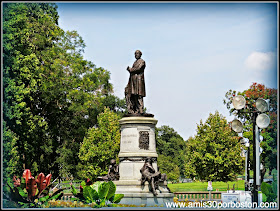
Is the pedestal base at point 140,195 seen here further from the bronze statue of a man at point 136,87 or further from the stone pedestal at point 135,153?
the bronze statue of a man at point 136,87

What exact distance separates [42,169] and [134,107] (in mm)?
22213

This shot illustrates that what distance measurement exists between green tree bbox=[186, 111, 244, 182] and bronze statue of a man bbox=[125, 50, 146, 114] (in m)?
20.2

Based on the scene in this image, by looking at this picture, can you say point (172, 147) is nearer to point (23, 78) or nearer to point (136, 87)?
point (23, 78)

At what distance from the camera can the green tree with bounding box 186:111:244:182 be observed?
→ 41719mm

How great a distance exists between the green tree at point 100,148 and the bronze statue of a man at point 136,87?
70.4 ft

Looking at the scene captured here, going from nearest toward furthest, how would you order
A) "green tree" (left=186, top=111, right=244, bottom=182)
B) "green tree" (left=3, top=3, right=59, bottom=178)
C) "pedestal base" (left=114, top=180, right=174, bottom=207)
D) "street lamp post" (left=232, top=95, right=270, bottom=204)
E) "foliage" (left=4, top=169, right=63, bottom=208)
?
"street lamp post" (left=232, top=95, right=270, bottom=204) → "foliage" (left=4, top=169, right=63, bottom=208) → "pedestal base" (left=114, top=180, right=174, bottom=207) → "green tree" (left=3, top=3, right=59, bottom=178) → "green tree" (left=186, top=111, right=244, bottom=182)

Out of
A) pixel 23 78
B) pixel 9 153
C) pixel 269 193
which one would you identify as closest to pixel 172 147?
pixel 23 78

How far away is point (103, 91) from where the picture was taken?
49.6 metres

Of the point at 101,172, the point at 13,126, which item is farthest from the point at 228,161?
the point at 13,126

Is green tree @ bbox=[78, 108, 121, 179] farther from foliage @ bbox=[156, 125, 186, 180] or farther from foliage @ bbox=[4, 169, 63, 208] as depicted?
foliage @ bbox=[156, 125, 186, 180]

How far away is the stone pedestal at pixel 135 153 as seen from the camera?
2048cm

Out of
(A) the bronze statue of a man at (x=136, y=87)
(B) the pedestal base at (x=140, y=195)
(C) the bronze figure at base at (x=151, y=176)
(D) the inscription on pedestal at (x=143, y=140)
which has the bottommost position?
(B) the pedestal base at (x=140, y=195)

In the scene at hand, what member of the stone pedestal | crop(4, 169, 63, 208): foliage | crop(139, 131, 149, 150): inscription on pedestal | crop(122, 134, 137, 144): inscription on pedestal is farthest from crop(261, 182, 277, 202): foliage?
crop(4, 169, 63, 208): foliage

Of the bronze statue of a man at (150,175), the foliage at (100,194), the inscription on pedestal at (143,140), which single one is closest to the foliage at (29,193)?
the foliage at (100,194)
